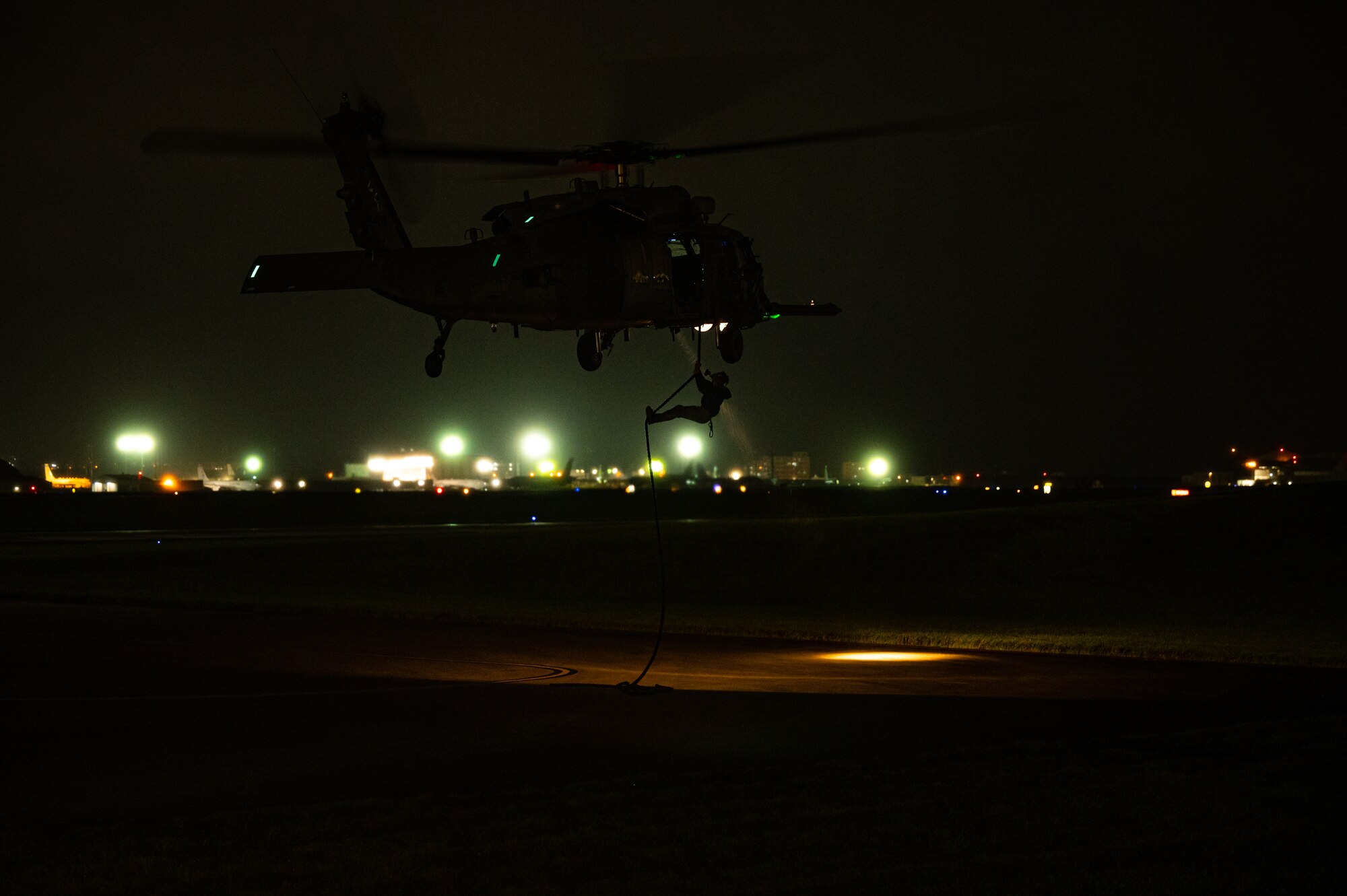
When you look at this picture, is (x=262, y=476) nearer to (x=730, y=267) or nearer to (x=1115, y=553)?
(x=1115, y=553)

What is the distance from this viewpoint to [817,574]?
4400 cm

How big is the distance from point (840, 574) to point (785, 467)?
14527cm

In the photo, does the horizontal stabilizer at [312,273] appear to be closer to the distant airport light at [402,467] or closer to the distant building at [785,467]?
the distant airport light at [402,467]

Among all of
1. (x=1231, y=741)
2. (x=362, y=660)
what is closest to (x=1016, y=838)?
(x=1231, y=741)

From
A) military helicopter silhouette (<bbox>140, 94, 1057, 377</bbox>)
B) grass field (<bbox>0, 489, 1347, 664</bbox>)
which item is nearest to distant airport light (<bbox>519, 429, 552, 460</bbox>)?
grass field (<bbox>0, 489, 1347, 664</bbox>)

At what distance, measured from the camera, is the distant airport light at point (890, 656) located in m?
23.8

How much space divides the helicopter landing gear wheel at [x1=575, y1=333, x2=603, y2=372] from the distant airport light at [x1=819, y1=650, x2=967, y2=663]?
8.16 meters

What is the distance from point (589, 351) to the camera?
794 inches

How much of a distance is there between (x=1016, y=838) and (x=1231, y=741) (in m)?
5.36

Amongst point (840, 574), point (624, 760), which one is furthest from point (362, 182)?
point (840, 574)

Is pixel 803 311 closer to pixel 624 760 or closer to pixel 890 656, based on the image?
pixel 890 656

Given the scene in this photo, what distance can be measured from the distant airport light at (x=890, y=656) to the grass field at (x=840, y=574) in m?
2.02

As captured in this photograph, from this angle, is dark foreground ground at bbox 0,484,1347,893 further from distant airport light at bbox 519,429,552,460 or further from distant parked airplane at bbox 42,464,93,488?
distant parked airplane at bbox 42,464,93,488

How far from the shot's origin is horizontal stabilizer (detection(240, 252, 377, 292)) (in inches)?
625
